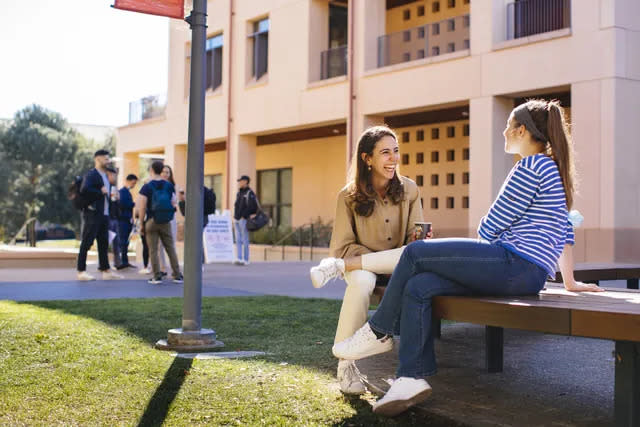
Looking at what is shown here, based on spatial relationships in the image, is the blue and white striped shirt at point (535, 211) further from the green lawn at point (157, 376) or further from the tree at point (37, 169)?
the tree at point (37, 169)

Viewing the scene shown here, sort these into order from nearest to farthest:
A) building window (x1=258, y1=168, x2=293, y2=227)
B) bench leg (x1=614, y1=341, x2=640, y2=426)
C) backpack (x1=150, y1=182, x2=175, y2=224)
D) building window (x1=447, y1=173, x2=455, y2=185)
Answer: bench leg (x1=614, y1=341, x2=640, y2=426)
backpack (x1=150, y1=182, x2=175, y2=224)
building window (x1=447, y1=173, x2=455, y2=185)
building window (x1=258, y1=168, x2=293, y2=227)

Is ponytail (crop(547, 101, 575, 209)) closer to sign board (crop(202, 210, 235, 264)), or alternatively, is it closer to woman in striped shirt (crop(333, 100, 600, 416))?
woman in striped shirt (crop(333, 100, 600, 416))

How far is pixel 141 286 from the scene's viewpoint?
11.7m

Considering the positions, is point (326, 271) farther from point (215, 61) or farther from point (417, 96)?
point (215, 61)

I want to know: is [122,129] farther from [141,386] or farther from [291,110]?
[141,386]

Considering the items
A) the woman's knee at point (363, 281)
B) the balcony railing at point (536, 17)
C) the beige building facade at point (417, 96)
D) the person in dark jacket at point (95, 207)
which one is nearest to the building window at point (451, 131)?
the beige building facade at point (417, 96)

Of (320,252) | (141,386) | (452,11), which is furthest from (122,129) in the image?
(141,386)

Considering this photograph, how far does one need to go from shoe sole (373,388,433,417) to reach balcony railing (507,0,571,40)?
1430cm

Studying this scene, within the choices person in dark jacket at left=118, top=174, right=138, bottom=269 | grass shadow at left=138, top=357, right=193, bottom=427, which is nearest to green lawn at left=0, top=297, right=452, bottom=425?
grass shadow at left=138, top=357, right=193, bottom=427

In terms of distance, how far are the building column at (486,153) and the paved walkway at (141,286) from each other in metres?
4.54

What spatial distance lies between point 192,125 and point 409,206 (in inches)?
90.8

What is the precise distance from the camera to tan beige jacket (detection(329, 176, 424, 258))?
15.8 feet

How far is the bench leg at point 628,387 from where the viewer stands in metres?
3.38

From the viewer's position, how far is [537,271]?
402cm
